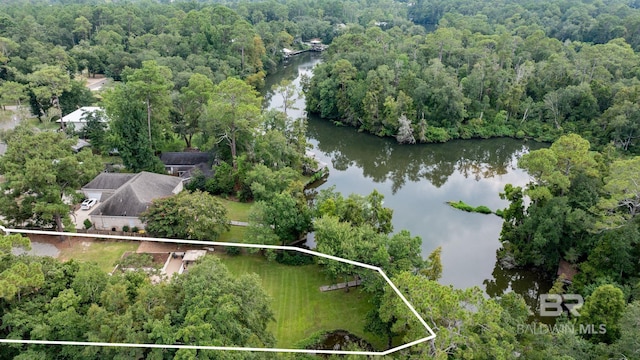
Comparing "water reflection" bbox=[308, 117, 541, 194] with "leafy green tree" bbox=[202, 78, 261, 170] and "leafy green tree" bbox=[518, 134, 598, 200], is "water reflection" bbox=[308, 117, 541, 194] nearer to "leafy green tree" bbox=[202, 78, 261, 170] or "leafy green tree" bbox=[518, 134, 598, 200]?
"leafy green tree" bbox=[202, 78, 261, 170]

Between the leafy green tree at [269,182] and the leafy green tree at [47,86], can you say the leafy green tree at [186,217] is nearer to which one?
the leafy green tree at [269,182]

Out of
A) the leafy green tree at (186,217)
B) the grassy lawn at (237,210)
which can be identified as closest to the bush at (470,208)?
the grassy lawn at (237,210)

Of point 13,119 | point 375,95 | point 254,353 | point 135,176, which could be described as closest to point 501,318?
point 254,353

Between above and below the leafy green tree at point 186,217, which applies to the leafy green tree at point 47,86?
above

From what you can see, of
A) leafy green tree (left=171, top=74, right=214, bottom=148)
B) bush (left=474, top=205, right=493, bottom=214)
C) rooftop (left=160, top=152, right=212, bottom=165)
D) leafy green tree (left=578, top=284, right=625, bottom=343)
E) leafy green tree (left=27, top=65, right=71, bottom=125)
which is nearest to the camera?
leafy green tree (left=578, top=284, right=625, bottom=343)

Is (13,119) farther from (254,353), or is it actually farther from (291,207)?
(254,353)

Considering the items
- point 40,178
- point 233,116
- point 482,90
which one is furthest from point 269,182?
point 482,90

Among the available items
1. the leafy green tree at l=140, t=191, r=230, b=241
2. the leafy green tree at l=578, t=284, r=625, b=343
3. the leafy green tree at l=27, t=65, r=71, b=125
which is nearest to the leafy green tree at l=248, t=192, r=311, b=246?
the leafy green tree at l=140, t=191, r=230, b=241
